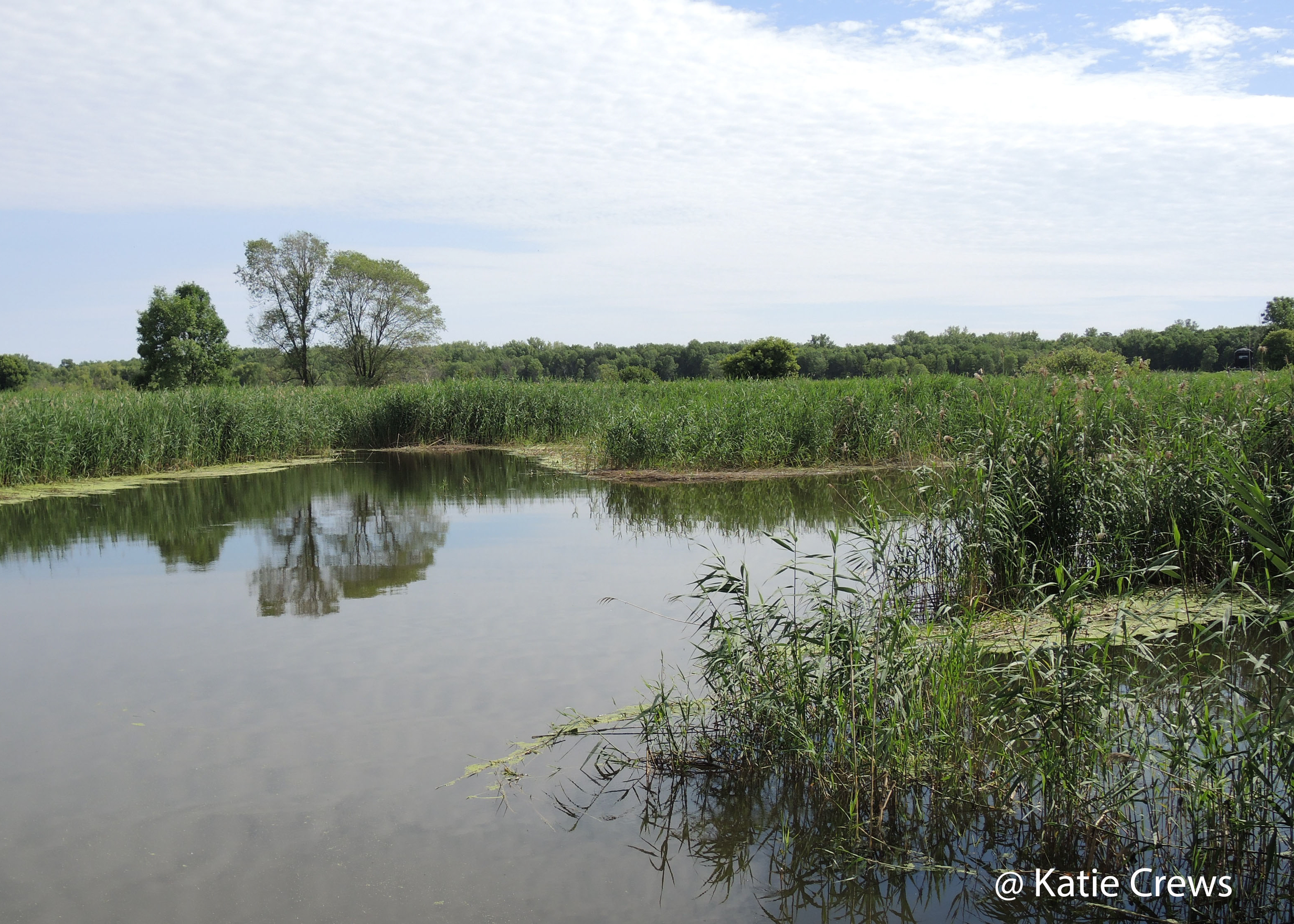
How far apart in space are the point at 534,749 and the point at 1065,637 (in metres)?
2.59

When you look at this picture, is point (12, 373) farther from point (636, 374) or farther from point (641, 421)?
point (641, 421)

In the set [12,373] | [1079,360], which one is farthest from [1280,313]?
[12,373]

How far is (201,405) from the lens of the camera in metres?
19.4

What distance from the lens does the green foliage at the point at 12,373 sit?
2574 inches

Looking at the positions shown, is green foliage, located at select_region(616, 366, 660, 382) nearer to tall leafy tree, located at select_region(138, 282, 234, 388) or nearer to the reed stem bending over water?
tall leafy tree, located at select_region(138, 282, 234, 388)

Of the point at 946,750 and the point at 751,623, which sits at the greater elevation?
the point at 751,623

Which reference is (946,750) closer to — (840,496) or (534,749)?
(534,749)

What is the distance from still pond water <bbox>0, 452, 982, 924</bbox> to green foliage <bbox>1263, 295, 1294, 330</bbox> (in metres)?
40.5

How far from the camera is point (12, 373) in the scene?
6544 centimetres

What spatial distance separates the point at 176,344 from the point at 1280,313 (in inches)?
2230

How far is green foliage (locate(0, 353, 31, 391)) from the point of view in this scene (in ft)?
214

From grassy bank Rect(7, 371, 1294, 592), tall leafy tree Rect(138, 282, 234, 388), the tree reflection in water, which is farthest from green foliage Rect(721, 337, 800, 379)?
the tree reflection in water

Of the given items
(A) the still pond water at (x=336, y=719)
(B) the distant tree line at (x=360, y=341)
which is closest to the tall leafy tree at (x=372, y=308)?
(B) the distant tree line at (x=360, y=341)

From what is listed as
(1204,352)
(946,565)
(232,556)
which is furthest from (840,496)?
(1204,352)
